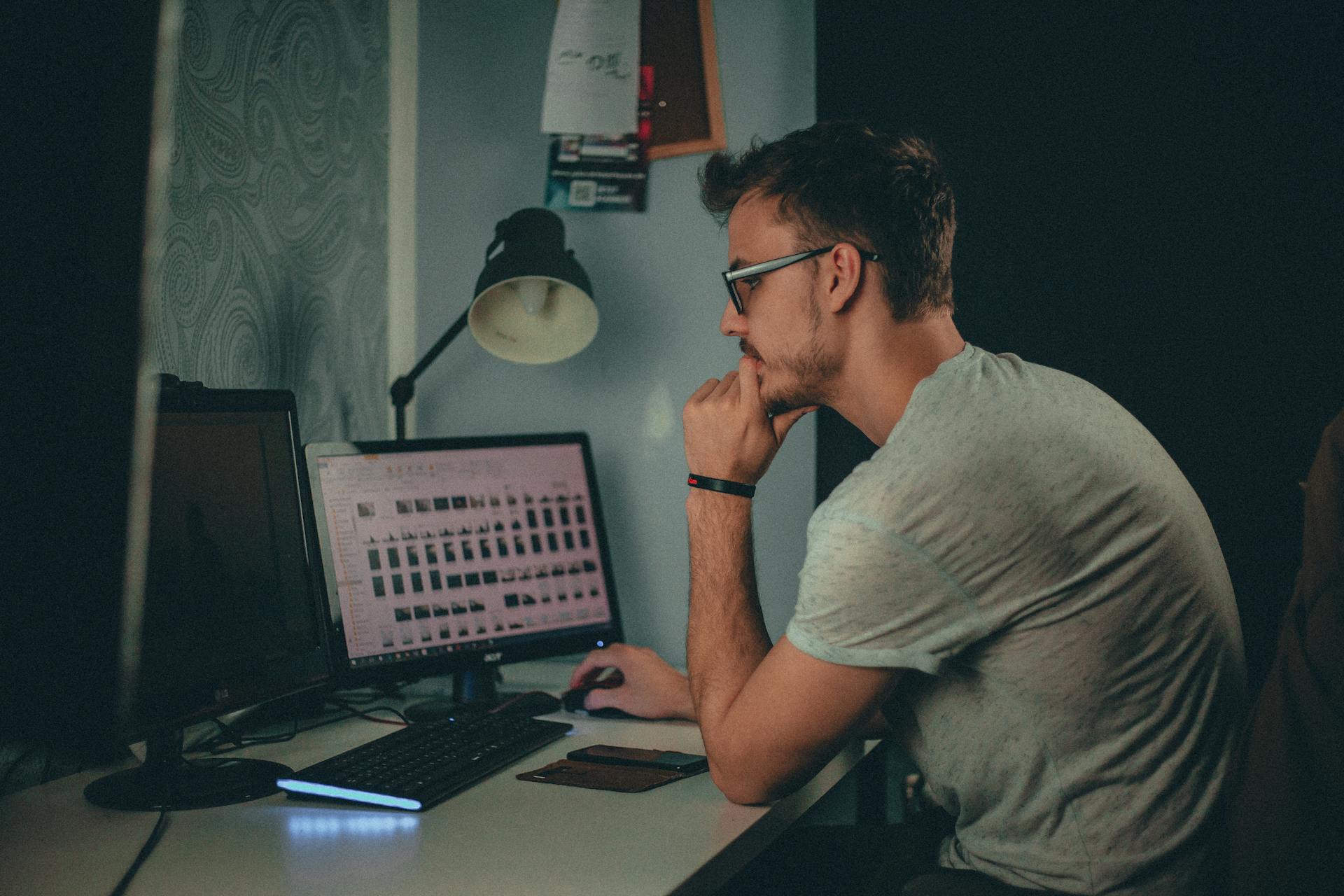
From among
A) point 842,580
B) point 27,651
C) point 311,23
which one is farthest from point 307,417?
point 27,651

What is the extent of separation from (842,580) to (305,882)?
54 centimetres

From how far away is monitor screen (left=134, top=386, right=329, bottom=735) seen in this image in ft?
3.37

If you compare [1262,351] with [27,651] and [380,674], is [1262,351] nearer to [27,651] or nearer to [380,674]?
[380,674]

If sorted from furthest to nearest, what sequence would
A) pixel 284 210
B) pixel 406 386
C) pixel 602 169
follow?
1. pixel 602 169
2. pixel 406 386
3. pixel 284 210

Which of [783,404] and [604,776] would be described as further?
[783,404]

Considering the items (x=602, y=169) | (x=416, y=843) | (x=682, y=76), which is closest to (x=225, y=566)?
(x=416, y=843)

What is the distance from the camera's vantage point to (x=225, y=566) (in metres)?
1.11

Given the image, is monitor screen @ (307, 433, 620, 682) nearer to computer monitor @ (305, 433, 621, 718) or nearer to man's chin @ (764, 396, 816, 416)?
computer monitor @ (305, 433, 621, 718)

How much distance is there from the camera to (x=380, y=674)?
142 centimetres

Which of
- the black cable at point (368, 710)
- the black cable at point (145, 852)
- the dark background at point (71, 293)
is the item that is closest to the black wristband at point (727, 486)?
the black cable at point (368, 710)

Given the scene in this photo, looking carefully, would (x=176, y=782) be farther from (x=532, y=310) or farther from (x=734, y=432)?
(x=532, y=310)

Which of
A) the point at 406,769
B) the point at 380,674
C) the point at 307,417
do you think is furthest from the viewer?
the point at 307,417

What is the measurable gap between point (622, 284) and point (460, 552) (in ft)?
2.16

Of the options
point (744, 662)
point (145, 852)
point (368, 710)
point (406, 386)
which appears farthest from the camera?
point (406, 386)
